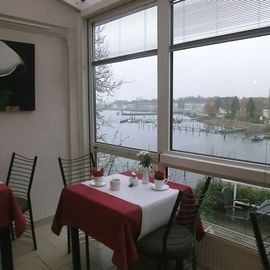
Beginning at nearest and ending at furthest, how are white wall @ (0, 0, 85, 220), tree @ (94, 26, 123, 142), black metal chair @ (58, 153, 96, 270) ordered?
white wall @ (0, 0, 85, 220), tree @ (94, 26, 123, 142), black metal chair @ (58, 153, 96, 270)

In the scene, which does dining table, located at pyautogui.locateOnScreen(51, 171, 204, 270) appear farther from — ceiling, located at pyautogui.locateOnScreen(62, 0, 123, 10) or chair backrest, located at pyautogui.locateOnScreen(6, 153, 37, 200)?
ceiling, located at pyautogui.locateOnScreen(62, 0, 123, 10)

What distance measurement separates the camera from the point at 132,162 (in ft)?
11.4

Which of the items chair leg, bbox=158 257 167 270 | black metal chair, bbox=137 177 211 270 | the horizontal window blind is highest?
the horizontal window blind

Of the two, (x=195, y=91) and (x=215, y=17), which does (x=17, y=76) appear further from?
(x=215, y=17)

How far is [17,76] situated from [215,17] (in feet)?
7.39

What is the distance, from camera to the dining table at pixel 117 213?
6.21ft

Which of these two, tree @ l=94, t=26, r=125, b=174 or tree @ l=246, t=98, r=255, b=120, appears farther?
tree @ l=94, t=26, r=125, b=174

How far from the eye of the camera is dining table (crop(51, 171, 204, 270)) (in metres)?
1.89

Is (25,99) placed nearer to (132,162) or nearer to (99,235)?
(132,162)

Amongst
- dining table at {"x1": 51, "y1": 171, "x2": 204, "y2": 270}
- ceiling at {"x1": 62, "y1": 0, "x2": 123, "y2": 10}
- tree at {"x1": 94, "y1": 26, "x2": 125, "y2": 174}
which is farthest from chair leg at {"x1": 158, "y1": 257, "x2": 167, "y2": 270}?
ceiling at {"x1": 62, "y1": 0, "x2": 123, "y2": 10}

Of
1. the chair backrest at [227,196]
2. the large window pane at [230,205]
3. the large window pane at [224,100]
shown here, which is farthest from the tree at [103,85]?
the chair backrest at [227,196]

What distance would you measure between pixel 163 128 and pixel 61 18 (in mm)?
1987

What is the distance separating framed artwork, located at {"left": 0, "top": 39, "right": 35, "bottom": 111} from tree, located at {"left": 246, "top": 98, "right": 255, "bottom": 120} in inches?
95.9

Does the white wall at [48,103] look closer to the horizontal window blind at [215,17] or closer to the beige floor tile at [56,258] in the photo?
the beige floor tile at [56,258]
